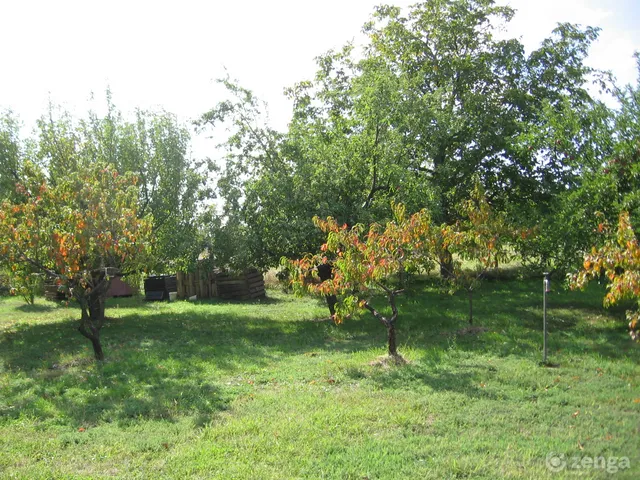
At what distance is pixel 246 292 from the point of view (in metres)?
22.1

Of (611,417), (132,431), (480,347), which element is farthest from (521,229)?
(132,431)

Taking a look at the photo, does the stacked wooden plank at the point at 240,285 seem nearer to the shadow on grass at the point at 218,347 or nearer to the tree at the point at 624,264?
the shadow on grass at the point at 218,347

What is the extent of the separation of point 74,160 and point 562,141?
42.7 feet

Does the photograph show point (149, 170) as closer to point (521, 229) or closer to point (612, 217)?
point (521, 229)

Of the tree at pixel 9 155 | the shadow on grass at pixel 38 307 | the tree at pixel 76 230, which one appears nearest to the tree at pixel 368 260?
the tree at pixel 76 230

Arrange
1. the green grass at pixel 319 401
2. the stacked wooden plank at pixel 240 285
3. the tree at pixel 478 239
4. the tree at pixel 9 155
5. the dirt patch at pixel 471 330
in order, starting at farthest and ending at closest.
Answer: the stacked wooden plank at pixel 240 285, the tree at pixel 9 155, the dirt patch at pixel 471 330, the tree at pixel 478 239, the green grass at pixel 319 401

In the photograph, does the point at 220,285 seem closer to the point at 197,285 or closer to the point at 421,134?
the point at 197,285

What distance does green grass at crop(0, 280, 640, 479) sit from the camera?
17.7 feet

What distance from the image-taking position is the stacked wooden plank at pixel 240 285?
22156 mm

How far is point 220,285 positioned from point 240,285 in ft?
3.12

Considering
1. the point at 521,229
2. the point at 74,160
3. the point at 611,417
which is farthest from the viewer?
the point at 74,160

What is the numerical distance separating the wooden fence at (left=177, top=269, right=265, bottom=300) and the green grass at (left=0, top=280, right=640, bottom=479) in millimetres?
7680

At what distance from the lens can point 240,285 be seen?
22234 millimetres

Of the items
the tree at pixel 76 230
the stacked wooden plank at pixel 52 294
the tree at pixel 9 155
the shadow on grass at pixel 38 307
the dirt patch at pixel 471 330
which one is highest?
the tree at pixel 9 155
